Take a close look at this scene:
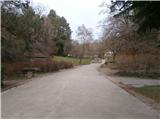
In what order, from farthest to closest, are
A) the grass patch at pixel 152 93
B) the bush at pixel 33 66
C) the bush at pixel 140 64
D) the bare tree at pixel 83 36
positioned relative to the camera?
the bare tree at pixel 83 36
the bush at pixel 140 64
the bush at pixel 33 66
the grass patch at pixel 152 93

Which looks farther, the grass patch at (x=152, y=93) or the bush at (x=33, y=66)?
the bush at (x=33, y=66)

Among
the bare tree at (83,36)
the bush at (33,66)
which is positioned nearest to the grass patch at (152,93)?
the bush at (33,66)

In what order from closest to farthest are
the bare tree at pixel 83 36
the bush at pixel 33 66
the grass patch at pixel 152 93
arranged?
the grass patch at pixel 152 93 < the bush at pixel 33 66 < the bare tree at pixel 83 36

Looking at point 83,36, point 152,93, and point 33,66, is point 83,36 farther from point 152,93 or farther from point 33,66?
point 152,93

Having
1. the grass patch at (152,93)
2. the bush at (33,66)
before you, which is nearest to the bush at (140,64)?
the bush at (33,66)

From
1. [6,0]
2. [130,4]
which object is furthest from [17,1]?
[130,4]

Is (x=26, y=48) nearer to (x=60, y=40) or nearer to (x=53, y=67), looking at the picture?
(x=53, y=67)

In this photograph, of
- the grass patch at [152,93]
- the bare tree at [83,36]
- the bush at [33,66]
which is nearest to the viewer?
the grass patch at [152,93]

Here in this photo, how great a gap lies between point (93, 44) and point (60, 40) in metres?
18.8

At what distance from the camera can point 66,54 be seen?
116 metres

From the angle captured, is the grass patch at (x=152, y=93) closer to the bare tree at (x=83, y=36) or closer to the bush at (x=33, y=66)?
the bush at (x=33, y=66)

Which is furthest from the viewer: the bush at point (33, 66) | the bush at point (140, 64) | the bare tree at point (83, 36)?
the bare tree at point (83, 36)

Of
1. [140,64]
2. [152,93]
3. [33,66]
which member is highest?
[140,64]

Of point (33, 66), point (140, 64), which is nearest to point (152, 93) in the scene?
point (140, 64)
